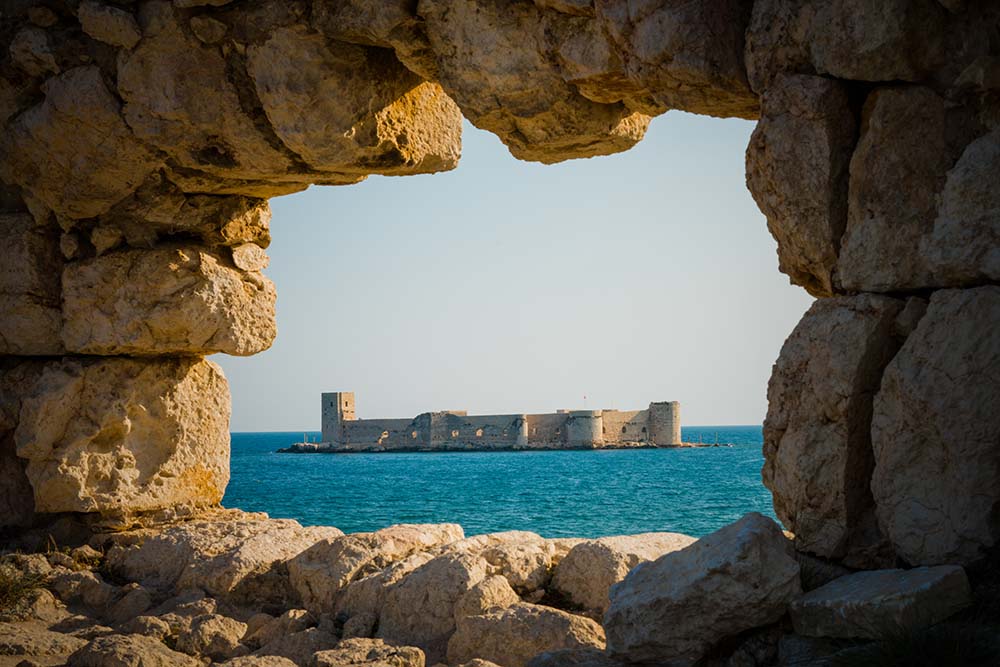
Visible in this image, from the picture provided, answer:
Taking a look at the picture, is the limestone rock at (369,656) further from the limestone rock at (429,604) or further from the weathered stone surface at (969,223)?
the weathered stone surface at (969,223)

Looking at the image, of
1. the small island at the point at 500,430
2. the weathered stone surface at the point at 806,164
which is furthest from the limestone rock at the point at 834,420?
the small island at the point at 500,430

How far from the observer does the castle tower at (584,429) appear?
6581 cm

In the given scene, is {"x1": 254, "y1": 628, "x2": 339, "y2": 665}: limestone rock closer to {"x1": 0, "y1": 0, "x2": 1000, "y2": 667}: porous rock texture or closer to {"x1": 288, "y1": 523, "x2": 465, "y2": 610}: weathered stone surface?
{"x1": 0, "y1": 0, "x2": 1000, "y2": 667}: porous rock texture

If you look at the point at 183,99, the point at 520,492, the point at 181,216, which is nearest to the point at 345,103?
the point at 183,99

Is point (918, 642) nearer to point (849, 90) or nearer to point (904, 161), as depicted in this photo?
point (904, 161)

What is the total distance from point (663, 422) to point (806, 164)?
211ft

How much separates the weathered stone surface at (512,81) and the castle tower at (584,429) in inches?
2417

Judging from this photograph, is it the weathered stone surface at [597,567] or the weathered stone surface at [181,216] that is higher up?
the weathered stone surface at [181,216]

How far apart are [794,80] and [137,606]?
437 cm

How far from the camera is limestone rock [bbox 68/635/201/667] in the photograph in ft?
13.9

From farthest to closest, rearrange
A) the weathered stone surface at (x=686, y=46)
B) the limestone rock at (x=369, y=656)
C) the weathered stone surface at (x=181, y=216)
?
the weathered stone surface at (x=181, y=216)
the limestone rock at (x=369, y=656)
the weathered stone surface at (x=686, y=46)

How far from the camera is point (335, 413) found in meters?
67.7

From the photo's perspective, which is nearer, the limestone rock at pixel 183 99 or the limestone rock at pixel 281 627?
the limestone rock at pixel 281 627

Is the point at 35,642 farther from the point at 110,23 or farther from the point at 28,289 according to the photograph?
the point at 110,23
